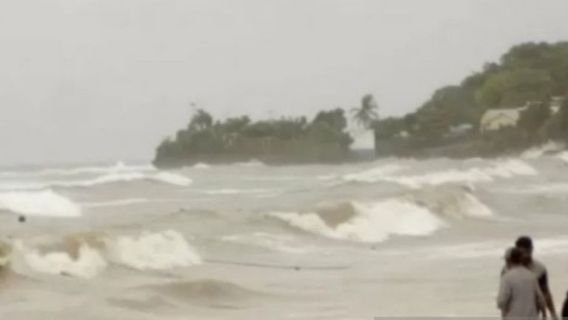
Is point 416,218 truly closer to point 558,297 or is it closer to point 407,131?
point 558,297

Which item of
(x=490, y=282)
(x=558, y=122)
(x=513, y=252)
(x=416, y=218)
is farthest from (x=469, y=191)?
(x=558, y=122)

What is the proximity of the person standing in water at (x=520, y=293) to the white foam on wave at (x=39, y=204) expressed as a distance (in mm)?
25214

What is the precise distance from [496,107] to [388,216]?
221 feet

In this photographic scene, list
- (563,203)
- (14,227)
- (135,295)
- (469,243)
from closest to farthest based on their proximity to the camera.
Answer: (135,295), (469,243), (14,227), (563,203)

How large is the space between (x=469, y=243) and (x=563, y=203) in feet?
34.5

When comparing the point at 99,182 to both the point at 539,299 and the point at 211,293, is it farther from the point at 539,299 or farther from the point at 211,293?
the point at 539,299

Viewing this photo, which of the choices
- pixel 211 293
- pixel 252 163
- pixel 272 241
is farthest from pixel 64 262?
pixel 252 163

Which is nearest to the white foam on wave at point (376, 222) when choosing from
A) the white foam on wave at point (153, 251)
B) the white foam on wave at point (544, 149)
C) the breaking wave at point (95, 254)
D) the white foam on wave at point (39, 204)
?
the white foam on wave at point (153, 251)

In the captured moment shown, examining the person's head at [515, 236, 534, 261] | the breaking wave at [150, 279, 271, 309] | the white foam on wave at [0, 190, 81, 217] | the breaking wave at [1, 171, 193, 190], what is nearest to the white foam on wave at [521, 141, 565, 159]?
the breaking wave at [1, 171, 193, 190]

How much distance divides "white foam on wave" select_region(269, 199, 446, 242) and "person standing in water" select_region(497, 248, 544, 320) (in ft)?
54.0

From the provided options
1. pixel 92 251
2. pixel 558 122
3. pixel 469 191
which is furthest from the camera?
pixel 558 122

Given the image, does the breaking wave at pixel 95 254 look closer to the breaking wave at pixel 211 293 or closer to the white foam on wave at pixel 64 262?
the white foam on wave at pixel 64 262

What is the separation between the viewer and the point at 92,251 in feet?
61.6

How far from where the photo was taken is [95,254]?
734 inches
